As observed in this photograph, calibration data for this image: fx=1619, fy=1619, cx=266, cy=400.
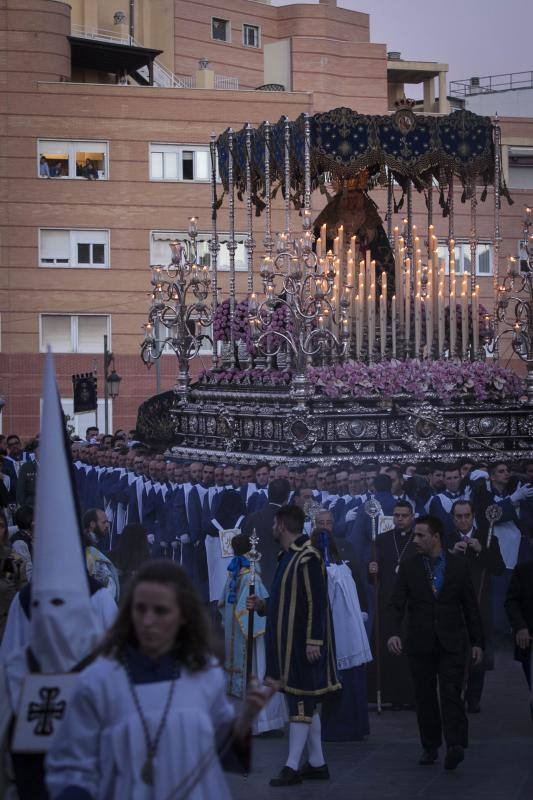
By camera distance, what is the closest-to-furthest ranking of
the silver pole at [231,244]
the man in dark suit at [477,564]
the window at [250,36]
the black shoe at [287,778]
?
the black shoe at [287,778] < the man in dark suit at [477,564] < the silver pole at [231,244] < the window at [250,36]

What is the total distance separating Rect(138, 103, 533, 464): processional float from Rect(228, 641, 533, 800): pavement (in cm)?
906

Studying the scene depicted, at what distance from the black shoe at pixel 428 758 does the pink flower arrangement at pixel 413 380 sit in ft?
36.2

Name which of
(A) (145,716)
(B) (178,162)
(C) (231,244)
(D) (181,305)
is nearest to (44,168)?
(B) (178,162)

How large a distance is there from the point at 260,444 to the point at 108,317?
810 inches

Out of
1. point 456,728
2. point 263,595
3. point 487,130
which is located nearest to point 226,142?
point 487,130

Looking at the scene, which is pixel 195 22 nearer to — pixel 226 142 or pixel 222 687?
pixel 226 142

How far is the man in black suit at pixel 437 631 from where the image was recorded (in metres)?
10.1

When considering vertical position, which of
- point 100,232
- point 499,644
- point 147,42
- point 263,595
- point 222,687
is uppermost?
point 147,42

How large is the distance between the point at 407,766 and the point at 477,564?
2.82 m

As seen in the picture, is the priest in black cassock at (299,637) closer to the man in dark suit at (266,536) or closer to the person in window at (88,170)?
the man in dark suit at (266,536)

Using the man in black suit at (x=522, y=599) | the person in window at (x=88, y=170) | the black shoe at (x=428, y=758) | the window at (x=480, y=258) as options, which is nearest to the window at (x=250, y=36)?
the person in window at (x=88, y=170)

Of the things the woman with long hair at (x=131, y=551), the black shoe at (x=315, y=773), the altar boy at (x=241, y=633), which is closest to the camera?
the black shoe at (x=315, y=773)

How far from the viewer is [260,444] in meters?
22.0

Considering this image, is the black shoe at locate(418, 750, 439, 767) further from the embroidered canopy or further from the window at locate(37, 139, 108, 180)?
the window at locate(37, 139, 108, 180)
